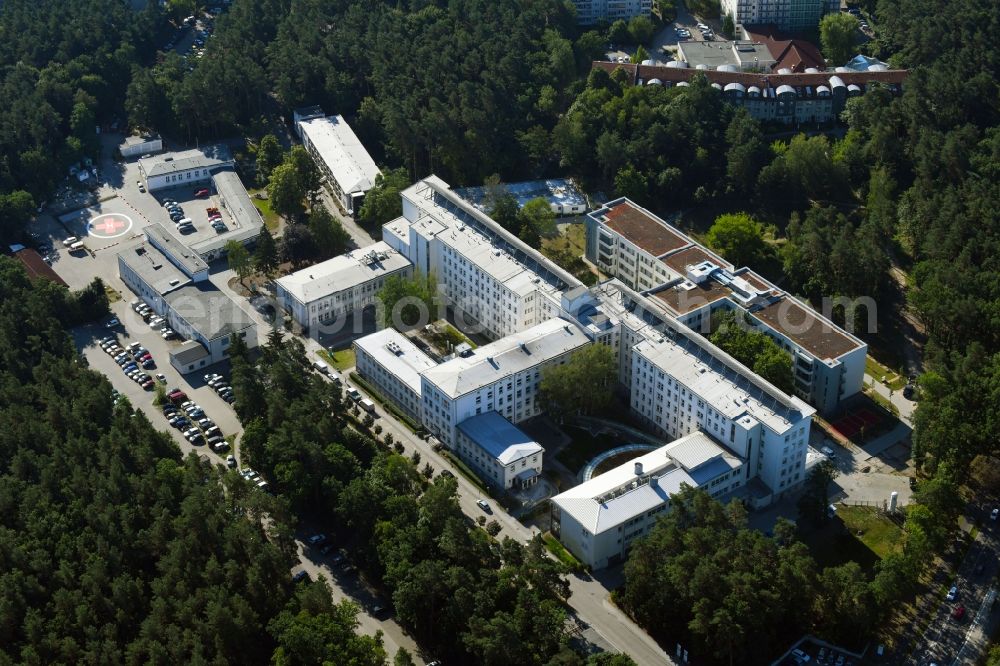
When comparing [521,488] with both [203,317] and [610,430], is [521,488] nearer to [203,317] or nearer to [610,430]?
[610,430]

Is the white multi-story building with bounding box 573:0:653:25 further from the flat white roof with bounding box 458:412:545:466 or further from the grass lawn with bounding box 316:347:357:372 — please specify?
the flat white roof with bounding box 458:412:545:466

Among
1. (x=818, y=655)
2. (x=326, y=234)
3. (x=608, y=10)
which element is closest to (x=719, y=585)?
(x=818, y=655)

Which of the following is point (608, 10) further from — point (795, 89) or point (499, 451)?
point (499, 451)

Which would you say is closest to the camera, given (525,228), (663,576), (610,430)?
(663,576)

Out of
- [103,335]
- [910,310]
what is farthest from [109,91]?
[910,310]

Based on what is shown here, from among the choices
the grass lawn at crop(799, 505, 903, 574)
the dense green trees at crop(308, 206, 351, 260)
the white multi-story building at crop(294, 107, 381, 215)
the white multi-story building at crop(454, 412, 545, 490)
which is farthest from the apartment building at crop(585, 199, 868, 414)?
the white multi-story building at crop(294, 107, 381, 215)
